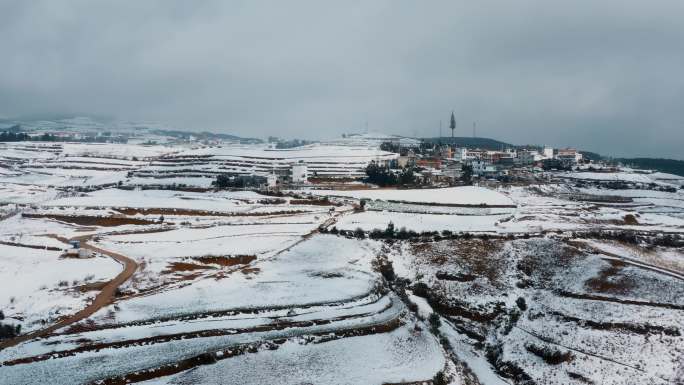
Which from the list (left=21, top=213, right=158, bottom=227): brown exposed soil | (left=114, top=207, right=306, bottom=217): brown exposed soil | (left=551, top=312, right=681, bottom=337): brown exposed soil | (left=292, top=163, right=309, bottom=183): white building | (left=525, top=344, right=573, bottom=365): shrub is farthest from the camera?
(left=292, top=163, right=309, bottom=183): white building

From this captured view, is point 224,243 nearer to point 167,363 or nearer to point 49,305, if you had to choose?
point 49,305

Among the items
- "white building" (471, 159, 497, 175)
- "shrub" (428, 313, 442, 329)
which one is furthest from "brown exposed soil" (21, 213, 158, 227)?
"white building" (471, 159, 497, 175)

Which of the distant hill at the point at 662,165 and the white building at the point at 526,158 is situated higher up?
the white building at the point at 526,158

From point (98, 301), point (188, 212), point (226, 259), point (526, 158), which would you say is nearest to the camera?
point (98, 301)

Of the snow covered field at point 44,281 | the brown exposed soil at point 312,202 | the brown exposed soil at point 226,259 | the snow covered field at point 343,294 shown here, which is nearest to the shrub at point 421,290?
the snow covered field at point 343,294

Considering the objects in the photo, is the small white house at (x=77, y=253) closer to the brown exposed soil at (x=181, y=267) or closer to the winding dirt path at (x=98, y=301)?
the winding dirt path at (x=98, y=301)

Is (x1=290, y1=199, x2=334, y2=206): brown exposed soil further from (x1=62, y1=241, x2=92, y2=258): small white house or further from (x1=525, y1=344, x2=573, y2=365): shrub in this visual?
(x1=525, y1=344, x2=573, y2=365): shrub

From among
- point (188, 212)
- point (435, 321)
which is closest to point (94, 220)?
point (188, 212)

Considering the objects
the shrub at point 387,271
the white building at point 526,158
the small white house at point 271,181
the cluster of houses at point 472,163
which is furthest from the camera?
the white building at point 526,158

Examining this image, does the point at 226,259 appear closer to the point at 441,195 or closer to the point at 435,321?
the point at 435,321
